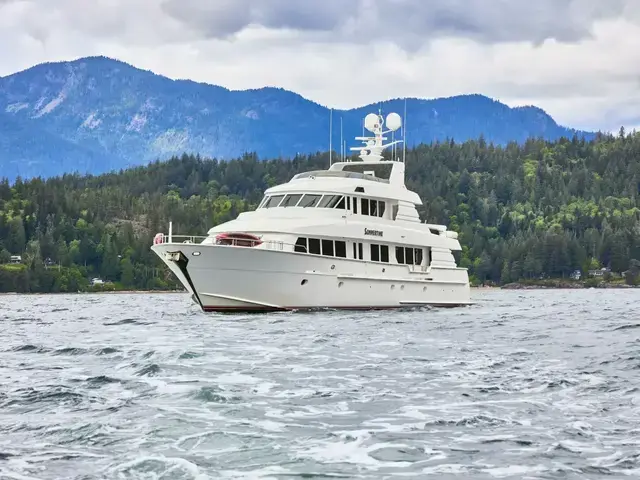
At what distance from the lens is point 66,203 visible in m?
186

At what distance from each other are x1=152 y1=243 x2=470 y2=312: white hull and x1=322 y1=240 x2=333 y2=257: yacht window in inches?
16.0

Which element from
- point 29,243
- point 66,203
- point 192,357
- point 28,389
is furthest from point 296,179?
point 66,203

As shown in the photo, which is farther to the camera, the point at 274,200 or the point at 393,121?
the point at 393,121

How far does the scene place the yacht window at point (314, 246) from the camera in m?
38.7

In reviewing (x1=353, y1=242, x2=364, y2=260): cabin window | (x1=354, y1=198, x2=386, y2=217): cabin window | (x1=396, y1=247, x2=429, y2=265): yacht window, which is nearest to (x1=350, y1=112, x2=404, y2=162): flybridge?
(x1=354, y1=198, x2=386, y2=217): cabin window

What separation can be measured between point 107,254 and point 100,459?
148 meters

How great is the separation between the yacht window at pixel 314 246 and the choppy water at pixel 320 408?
39.0 ft

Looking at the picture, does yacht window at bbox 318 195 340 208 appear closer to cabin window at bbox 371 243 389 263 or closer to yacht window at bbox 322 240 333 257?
yacht window at bbox 322 240 333 257

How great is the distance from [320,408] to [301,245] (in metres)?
23.7

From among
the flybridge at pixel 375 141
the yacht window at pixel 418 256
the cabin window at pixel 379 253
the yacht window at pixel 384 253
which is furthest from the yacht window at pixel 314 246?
the flybridge at pixel 375 141

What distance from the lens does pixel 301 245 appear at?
126 ft

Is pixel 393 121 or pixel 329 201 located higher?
pixel 393 121

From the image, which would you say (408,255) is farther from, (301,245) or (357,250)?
(301,245)

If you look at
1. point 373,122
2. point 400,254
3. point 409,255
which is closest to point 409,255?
point 409,255
